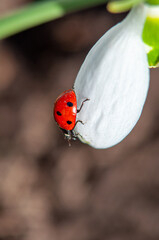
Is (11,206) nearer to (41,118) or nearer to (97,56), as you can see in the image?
(41,118)

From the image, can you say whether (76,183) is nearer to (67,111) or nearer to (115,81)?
(67,111)

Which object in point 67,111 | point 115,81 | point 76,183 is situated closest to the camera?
point 115,81

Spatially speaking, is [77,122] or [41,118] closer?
[77,122]

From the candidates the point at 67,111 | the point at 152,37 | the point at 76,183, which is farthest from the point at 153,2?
the point at 76,183

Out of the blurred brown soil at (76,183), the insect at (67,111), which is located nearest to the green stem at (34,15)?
the insect at (67,111)

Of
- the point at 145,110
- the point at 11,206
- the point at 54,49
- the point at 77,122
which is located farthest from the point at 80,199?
the point at 77,122

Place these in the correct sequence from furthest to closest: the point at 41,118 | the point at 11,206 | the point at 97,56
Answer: the point at 41,118, the point at 11,206, the point at 97,56

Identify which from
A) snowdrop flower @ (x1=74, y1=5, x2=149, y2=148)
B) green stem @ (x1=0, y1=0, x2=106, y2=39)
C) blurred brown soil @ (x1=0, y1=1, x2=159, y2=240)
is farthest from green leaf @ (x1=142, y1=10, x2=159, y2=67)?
blurred brown soil @ (x1=0, y1=1, x2=159, y2=240)
